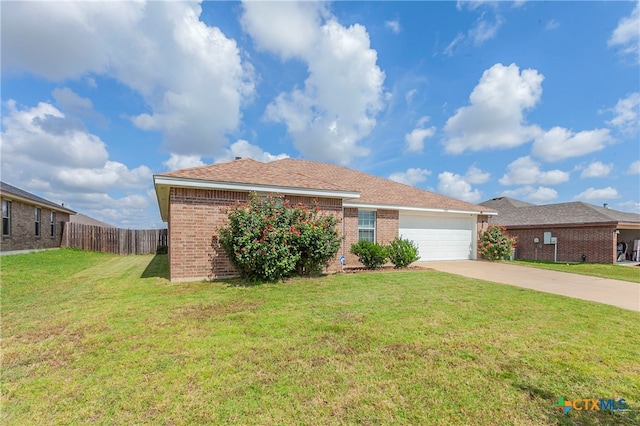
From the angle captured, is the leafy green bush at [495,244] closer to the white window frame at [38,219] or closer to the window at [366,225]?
the window at [366,225]

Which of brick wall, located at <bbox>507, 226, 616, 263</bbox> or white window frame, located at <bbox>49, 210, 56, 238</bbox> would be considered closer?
brick wall, located at <bbox>507, 226, 616, 263</bbox>

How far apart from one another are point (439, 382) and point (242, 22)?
12.7m

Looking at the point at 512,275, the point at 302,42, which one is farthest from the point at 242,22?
the point at 512,275

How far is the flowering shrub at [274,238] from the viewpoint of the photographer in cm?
734

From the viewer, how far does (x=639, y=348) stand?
3811 mm

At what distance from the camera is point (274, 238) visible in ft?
24.6

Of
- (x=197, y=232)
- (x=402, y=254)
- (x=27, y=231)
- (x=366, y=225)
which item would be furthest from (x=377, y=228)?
(x=27, y=231)

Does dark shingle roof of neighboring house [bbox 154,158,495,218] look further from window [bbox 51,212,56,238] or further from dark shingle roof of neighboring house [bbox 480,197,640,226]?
window [bbox 51,212,56,238]

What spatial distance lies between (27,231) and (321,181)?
16569 mm

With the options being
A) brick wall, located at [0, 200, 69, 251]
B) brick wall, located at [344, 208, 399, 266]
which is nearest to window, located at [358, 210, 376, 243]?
brick wall, located at [344, 208, 399, 266]

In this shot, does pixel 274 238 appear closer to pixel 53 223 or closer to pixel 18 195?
pixel 18 195

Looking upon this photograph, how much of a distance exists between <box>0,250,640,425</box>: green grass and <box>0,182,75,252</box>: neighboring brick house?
1115 cm

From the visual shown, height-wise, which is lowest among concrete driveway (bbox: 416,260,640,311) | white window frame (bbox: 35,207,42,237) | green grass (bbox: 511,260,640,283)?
green grass (bbox: 511,260,640,283)

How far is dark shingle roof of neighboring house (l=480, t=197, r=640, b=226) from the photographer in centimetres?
1591
